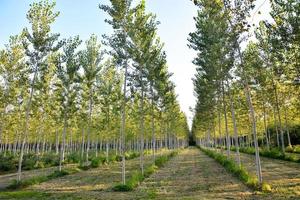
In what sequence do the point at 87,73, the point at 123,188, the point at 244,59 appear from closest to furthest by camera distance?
the point at 123,188 → the point at 244,59 → the point at 87,73

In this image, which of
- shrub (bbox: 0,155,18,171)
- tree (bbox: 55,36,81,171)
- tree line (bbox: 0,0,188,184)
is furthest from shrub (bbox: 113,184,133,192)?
shrub (bbox: 0,155,18,171)

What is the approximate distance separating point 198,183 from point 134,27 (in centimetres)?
1131

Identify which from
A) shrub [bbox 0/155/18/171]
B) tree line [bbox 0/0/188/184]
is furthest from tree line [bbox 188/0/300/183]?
shrub [bbox 0/155/18/171]

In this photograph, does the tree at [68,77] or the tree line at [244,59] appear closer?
the tree line at [244,59]

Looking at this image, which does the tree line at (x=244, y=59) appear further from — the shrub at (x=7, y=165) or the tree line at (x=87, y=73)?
the shrub at (x=7, y=165)

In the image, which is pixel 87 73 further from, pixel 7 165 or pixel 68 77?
pixel 7 165

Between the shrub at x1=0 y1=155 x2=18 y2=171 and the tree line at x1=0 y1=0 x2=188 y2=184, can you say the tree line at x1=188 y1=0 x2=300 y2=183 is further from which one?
the shrub at x1=0 y1=155 x2=18 y2=171

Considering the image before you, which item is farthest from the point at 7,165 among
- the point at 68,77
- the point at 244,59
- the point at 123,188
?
the point at 244,59

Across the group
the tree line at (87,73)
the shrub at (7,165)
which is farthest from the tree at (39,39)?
the shrub at (7,165)

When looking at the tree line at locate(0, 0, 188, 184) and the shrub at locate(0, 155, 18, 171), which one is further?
the shrub at locate(0, 155, 18, 171)

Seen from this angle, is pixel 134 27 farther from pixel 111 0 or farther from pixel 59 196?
pixel 59 196

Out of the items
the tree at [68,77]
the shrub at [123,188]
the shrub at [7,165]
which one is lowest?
the shrub at [123,188]

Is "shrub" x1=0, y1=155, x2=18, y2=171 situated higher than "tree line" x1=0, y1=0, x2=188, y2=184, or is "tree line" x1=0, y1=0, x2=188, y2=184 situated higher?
"tree line" x1=0, y1=0, x2=188, y2=184

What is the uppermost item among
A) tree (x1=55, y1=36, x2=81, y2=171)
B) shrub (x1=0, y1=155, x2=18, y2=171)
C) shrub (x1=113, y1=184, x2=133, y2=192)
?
tree (x1=55, y1=36, x2=81, y2=171)
